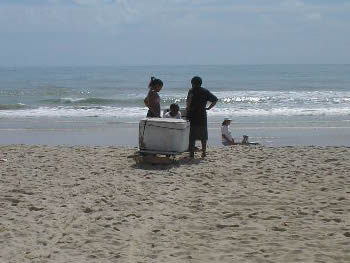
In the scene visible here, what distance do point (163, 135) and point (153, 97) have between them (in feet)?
3.29

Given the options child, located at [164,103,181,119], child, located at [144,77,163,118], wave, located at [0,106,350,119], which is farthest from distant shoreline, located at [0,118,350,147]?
child, located at [144,77,163,118]

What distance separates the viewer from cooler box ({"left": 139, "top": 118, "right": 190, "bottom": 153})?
26.7 feet

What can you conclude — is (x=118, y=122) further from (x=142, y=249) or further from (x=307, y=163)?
(x=142, y=249)

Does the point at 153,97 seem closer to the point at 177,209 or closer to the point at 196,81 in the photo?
the point at 196,81

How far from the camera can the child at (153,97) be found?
8.80m

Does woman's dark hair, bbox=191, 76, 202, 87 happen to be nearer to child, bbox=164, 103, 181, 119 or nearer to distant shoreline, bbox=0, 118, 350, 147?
child, bbox=164, 103, 181, 119

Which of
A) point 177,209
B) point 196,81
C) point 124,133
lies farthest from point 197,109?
point 124,133

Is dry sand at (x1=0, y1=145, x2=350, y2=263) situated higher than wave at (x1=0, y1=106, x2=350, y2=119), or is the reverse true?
wave at (x1=0, y1=106, x2=350, y2=119)

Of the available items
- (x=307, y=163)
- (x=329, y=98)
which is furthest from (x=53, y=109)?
(x=307, y=163)

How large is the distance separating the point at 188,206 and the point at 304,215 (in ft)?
4.15

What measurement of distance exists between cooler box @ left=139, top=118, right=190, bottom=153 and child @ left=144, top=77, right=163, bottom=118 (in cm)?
79

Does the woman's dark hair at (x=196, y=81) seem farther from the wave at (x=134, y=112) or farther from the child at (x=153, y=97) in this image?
the wave at (x=134, y=112)

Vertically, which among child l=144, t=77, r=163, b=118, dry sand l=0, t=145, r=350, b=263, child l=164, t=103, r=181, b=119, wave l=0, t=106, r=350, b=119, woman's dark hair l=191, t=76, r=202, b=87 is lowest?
dry sand l=0, t=145, r=350, b=263

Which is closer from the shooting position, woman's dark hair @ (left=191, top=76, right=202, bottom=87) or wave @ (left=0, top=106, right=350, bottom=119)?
woman's dark hair @ (left=191, top=76, right=202, bottom=87)
